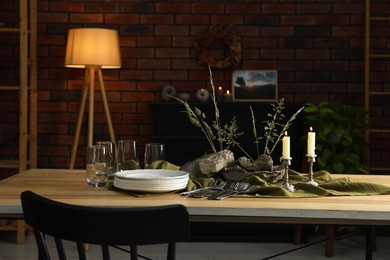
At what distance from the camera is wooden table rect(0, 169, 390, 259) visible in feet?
5.89

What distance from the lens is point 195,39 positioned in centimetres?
479

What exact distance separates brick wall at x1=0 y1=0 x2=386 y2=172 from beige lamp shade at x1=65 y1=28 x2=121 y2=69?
47cm

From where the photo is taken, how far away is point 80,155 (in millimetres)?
4848

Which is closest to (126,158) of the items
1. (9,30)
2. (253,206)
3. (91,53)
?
(253,206)

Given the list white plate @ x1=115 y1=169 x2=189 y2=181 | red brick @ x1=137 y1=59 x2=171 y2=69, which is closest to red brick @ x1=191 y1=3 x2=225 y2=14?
red brick @ x1=137 y1=59 x2=171 y2=69

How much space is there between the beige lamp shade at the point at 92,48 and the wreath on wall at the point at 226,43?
0.71 metres

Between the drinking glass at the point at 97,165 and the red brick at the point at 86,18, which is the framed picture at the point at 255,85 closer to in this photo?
the red brick at the point at 86,18

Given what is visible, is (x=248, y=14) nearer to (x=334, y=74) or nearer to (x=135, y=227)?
(x=334, y=74)

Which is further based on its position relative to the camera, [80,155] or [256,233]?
[80,155]

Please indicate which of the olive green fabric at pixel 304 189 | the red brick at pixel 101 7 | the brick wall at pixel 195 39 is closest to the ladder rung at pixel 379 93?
the brick wall at pixel 195 39

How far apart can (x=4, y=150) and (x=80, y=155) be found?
59 cm

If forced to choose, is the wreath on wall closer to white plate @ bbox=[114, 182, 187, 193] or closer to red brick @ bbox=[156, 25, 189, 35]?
red brick @ bbox=[156, 25, 189, 35]

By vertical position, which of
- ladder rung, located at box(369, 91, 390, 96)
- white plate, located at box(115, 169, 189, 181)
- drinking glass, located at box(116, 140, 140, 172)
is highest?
ladder rung, located at box(369, 91, 390, 96)

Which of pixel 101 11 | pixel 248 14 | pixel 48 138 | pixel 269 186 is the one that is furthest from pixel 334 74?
pixel 269 186
